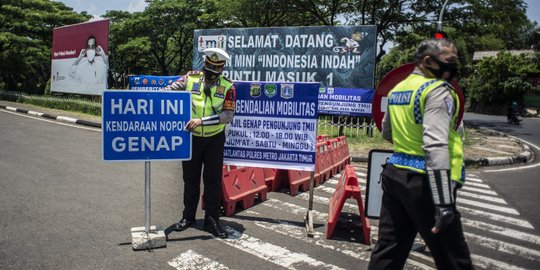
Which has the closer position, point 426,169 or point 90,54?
point 426,169

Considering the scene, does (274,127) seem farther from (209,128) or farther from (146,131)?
(146,131)

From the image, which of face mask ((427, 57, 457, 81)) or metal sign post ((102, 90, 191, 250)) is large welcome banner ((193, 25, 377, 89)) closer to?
metal sign post ((102, 90, 191, 250))

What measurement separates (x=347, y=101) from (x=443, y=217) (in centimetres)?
967

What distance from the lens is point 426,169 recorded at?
2.37m

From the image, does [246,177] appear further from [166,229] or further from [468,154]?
[468,154]

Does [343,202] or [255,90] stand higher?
[255,90]

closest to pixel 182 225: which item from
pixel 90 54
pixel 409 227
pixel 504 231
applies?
pixel 409 227

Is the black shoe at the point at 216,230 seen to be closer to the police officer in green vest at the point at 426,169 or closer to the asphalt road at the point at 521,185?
the police officer in green vest at the point at 426,169

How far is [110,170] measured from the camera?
25.6 feet

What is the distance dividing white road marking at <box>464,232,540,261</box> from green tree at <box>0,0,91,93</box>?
92.8 feet

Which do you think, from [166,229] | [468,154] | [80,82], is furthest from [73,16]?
[166,229]

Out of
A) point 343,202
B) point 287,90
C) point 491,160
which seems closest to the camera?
point 343,202

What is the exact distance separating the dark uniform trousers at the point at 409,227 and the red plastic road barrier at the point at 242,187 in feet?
9.54

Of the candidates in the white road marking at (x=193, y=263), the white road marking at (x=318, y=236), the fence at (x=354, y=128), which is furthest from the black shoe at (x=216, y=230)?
the fence at (x=354, y=128)
